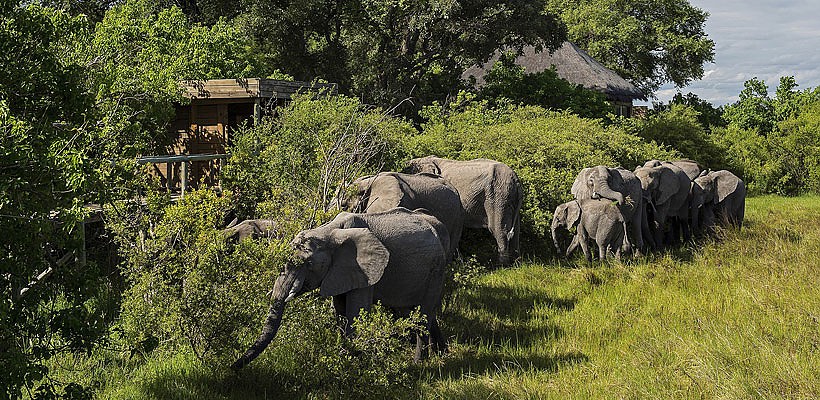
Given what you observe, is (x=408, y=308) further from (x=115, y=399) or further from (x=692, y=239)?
(x=692, y=239)

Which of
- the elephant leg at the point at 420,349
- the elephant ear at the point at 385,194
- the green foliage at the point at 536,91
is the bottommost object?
the elephant leg at the point at 420,349

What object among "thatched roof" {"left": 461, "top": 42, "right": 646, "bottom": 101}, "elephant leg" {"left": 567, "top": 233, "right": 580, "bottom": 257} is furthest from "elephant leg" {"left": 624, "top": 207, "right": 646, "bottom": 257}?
"thatched roof" {"left": 461, "top": 42, "right": 646, "bottom": 101}

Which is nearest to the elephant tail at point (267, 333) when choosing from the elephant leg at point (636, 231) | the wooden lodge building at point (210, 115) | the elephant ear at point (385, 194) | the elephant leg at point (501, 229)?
the elephant ear at point (385, 194)

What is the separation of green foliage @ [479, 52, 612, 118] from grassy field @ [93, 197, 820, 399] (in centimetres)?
1438

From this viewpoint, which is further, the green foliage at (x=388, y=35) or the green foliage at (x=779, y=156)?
the green foliage at (x=779, y=156)

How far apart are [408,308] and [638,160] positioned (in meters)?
14.6

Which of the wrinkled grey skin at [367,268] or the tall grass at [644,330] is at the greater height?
the wrinkled grey skin at [367,268]

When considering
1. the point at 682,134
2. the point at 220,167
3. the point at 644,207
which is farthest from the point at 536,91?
the point at 220,167

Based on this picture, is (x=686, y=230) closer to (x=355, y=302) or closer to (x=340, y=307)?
(x=340, y=307)

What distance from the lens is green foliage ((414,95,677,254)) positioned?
16953 mm

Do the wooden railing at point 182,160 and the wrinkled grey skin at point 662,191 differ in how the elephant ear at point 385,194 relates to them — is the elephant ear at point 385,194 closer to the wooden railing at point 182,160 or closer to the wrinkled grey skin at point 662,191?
the wooden railing at point 182,160

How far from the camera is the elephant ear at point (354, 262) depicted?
26.2ft

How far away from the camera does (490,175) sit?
1501cm

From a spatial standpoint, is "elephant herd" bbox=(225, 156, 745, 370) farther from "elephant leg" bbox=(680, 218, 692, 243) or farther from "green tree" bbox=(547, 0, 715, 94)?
"green tree" bbox=(547, 0, 715, 94)
